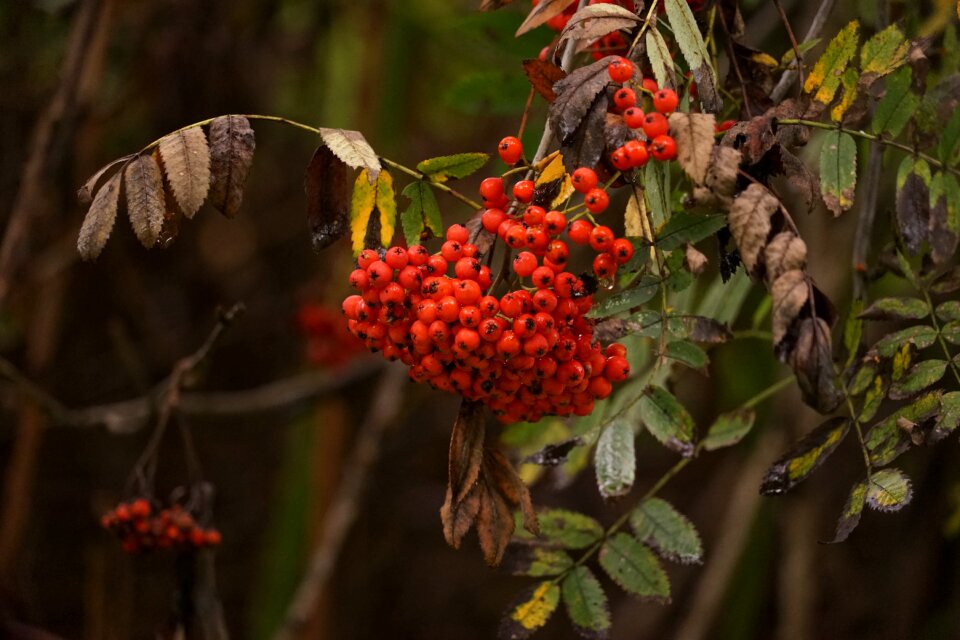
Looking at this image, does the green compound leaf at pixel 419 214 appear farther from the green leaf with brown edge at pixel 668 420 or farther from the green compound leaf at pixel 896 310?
the green compound leaf at pixel 896 310

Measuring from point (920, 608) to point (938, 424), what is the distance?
1.42 m

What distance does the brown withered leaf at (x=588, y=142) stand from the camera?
0.84 metres

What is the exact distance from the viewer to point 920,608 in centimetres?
205

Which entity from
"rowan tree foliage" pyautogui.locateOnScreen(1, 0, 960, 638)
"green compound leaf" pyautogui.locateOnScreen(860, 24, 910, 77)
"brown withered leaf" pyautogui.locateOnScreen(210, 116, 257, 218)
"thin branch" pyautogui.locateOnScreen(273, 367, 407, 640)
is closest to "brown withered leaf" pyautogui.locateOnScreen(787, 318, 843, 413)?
"rowan tree foliage" pyautogui.locateOnScreen(1, 0, 960, 638)

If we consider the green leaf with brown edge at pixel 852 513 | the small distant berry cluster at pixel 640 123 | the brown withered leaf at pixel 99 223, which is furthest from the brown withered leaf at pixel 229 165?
the green leaf with brown edge at pixel 852 513

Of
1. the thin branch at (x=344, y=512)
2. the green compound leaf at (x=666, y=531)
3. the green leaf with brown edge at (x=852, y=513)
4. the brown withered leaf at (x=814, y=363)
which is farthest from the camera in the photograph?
the thin branch at (x=344, y=512)

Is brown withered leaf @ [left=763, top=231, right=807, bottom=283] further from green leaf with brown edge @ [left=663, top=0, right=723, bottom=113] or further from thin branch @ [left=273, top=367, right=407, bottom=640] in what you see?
thin branch @ [left=273, top=367, right=407, bottom=640]

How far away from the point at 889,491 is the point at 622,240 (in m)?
0.38

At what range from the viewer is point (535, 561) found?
3.89ft

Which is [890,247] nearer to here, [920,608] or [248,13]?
[920,608]

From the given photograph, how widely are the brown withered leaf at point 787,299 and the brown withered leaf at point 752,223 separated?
35 mm

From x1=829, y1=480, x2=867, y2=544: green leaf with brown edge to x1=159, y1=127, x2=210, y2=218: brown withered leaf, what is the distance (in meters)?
0.76

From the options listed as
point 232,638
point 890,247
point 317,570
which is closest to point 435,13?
point 317,570

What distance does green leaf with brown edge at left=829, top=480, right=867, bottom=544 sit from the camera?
0.88 m
